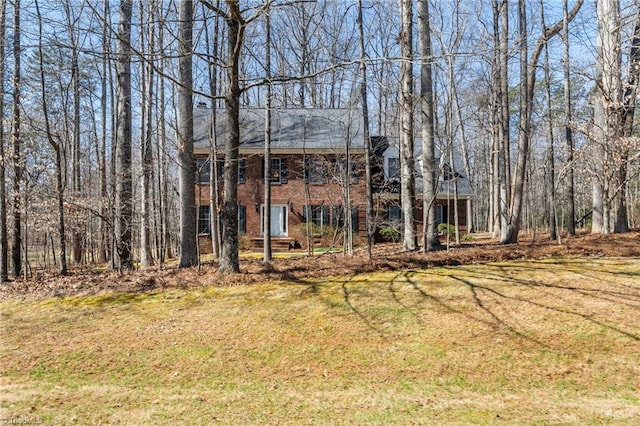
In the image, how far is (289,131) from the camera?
20938mm

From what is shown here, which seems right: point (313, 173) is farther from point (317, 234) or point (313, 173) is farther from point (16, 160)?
point (16, 160)

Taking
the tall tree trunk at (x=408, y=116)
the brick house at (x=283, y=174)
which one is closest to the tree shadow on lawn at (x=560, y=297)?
the tall tree trunk at (x=408, y=116)

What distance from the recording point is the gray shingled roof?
66.0 feet

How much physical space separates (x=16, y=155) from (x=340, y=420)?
428 inches

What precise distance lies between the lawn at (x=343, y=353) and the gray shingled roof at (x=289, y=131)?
530 inches

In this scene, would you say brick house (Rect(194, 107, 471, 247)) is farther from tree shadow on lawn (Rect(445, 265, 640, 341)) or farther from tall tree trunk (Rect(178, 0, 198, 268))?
tree shadow on lawn (Rect(445, 265, 640, 341))

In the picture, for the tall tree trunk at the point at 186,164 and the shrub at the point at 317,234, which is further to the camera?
the shrub at the point at 317,234

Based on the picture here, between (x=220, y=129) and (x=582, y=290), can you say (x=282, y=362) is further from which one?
(x=220, y=129)

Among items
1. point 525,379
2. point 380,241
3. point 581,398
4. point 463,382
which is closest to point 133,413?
point 463,382

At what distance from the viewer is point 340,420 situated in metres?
3.64

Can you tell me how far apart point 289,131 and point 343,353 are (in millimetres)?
17051

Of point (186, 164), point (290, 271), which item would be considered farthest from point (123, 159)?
point (290, 271)

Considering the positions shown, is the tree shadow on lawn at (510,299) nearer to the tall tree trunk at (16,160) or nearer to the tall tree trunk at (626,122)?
the tall tree trunk at (626,122)

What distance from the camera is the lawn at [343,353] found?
385 cm
